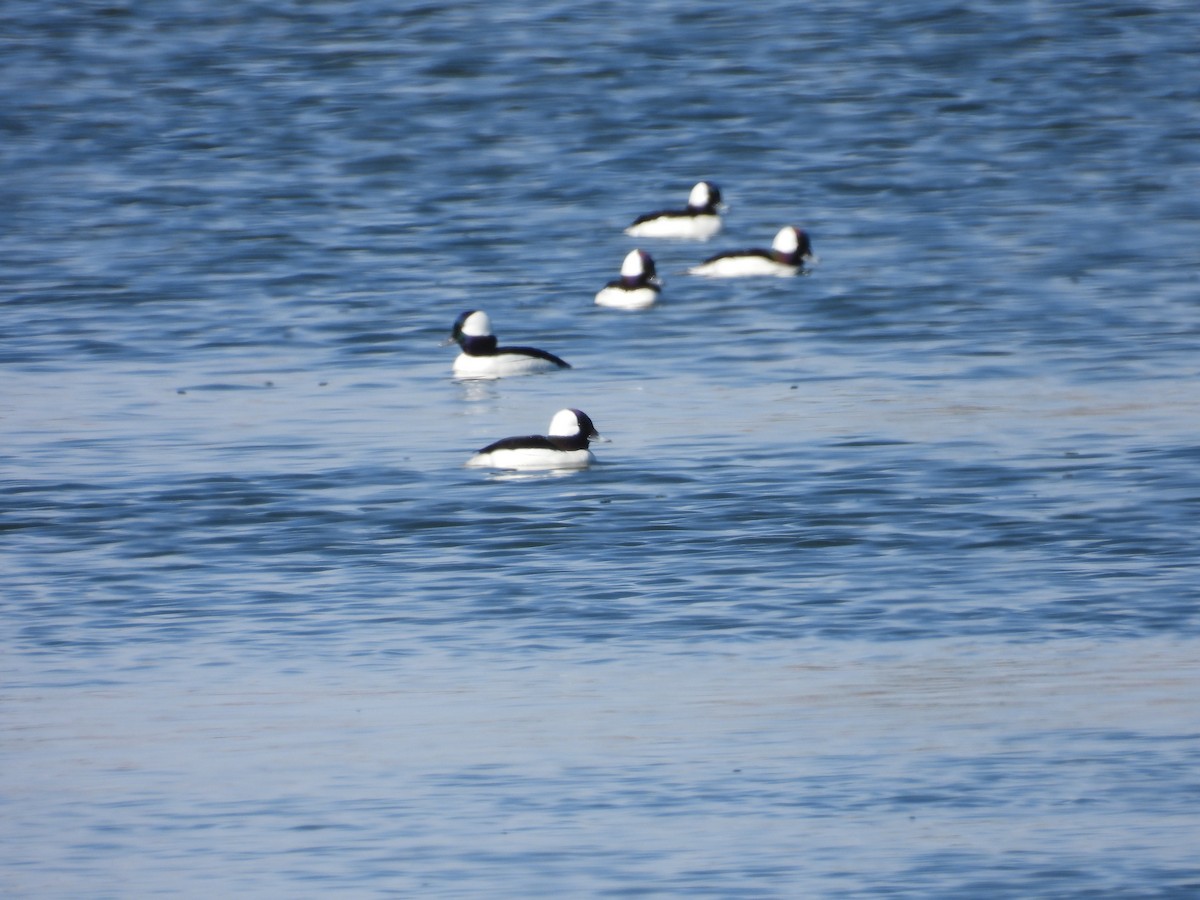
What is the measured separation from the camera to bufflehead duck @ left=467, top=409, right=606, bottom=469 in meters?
19.4

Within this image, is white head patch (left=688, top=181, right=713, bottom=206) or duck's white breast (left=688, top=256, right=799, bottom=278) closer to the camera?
duck's white breast (left=688, top=256, right=799, bottom=278)

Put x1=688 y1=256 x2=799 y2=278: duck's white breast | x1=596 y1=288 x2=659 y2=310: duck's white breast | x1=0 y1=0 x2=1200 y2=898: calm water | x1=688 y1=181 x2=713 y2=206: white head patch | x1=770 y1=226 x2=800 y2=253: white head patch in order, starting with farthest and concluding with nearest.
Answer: x1=688 y1=181 x2=713 y2=206: white head patch → x1=770 y1=226 x2=800 y2=253: white head patch → x1=688 y1=256 x2=799 y2=278: duck's white breast → x1=596 y1=288 x2=659 y2=310: duck's white breast → x1=0 y1=0 x2=1200 y2=898: calm water

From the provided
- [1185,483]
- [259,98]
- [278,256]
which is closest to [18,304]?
[278,256]

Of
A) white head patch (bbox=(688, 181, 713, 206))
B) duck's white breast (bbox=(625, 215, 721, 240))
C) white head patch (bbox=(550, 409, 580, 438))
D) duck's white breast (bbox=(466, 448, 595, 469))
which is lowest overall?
duck's white breast (bbox=(625, 215, 721, 240))

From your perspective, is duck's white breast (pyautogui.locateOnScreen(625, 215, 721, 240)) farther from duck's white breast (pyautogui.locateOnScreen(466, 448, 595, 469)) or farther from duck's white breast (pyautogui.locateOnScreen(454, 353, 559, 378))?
duck's white breast (pyautogui.locateOnScreen(466, 448, 595, 469))

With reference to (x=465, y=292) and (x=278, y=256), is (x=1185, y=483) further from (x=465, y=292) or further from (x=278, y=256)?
(x=278, y=256)

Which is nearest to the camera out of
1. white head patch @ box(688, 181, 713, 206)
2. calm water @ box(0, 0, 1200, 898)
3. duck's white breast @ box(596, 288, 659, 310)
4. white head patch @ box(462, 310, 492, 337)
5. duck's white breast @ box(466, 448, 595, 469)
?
calm water @ box(0, 0, 1200, 898)

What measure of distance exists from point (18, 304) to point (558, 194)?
34.0 feet

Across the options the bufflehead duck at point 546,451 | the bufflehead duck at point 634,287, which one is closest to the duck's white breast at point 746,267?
the bufflehead duck at point 634,287

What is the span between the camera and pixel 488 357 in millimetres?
24203

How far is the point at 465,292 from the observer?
29.4 m

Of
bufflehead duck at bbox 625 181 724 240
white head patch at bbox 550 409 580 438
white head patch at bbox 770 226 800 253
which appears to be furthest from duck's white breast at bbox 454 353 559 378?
bufflehead duck at bbox 625 181 724 240

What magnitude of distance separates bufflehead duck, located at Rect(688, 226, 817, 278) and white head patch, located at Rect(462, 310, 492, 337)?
19.3 ft

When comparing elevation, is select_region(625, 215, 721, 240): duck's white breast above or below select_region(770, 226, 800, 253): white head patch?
below
